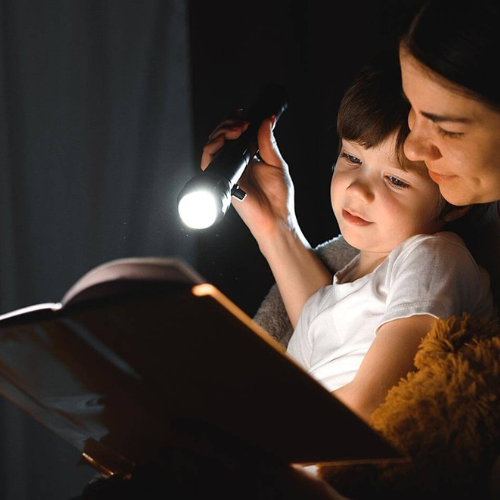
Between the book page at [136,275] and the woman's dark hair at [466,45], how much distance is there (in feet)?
1.47

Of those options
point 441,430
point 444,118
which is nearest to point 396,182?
point 444,118

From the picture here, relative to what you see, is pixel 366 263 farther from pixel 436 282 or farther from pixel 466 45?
pixel 466 45

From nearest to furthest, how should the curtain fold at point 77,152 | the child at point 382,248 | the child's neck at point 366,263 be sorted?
the child at point 382,248 < the child's neck at point 366,263 < the curtain fold at point 77,152

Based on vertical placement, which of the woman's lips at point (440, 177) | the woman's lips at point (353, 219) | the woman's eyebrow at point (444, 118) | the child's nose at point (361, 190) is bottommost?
the woman's lips at point (353, 219)

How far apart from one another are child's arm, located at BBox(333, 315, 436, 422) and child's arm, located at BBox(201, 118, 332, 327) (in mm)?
423

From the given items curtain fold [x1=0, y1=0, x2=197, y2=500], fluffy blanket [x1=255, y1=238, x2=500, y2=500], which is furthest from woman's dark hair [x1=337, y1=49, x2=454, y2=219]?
curtain fold [x1=0, y1=0, x2=197, y2=500]

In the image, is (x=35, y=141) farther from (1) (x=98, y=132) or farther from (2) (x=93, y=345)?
(2) (x=93, y=345)

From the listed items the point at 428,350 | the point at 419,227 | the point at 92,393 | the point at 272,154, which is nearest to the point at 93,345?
the point at 92,393

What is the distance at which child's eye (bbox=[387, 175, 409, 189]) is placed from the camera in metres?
1.10

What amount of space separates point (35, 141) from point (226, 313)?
1132 millimetres

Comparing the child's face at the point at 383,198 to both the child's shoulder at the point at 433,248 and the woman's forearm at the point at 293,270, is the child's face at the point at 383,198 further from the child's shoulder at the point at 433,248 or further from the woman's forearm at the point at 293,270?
the woman's forearm at the point at 293,270

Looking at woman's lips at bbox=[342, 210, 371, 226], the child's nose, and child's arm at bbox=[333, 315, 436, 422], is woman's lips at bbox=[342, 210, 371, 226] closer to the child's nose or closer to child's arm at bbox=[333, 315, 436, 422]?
the child's nose

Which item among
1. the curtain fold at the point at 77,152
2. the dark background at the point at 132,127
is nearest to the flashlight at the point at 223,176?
the dark background at the point at 132,127

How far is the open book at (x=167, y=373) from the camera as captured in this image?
56 cm
